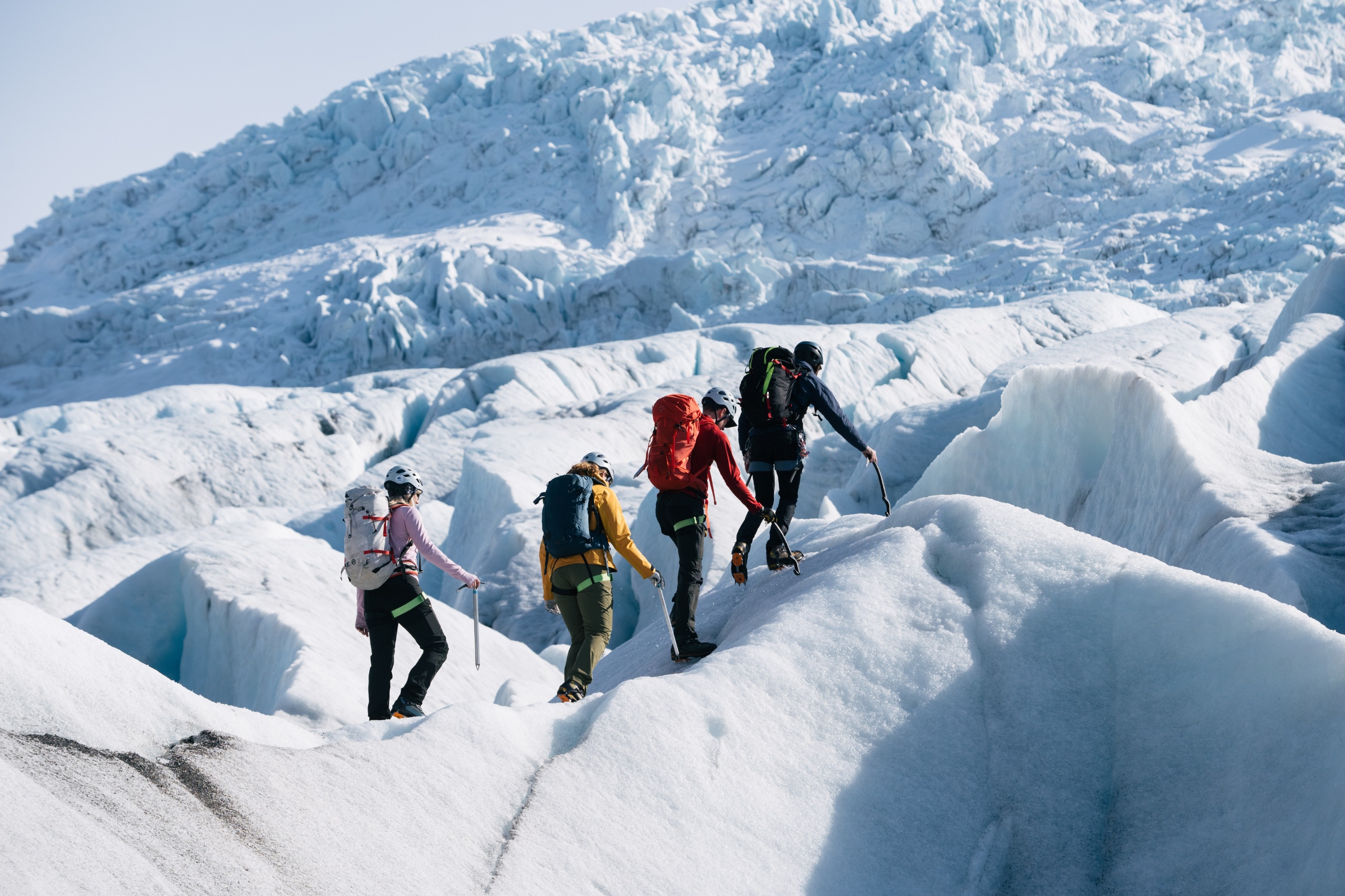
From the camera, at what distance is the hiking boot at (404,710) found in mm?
5242

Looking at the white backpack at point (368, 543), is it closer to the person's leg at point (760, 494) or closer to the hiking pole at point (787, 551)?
the person's leg at point (760, 494)

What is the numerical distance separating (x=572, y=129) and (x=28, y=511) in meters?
38.3

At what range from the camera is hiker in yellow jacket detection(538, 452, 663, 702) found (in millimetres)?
5250

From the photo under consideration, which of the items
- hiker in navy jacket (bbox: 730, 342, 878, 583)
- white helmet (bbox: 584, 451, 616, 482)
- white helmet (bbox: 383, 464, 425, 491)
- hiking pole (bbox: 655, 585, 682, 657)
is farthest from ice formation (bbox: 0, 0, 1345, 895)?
white helmet (bbox: 383, 464, 425, 491)

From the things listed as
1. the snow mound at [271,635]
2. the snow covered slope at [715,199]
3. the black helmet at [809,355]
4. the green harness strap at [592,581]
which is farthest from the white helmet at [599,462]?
the snow covered slope at [715,199]

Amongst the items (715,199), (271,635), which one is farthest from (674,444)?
(715,199)

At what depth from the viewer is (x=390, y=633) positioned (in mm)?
5359

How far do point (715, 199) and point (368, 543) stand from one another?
42.3 m

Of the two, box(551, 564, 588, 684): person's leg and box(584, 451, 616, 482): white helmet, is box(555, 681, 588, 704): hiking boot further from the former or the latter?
box(584, 451, 616, 482): white helmet

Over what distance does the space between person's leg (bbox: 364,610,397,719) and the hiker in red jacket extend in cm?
159

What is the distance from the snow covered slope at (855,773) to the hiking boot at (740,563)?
3.66 feet

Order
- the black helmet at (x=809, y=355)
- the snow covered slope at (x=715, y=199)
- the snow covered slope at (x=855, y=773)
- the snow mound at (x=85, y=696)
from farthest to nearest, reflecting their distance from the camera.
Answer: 1. the snow covered slope at (x=715, y=199)
2. the black helmet at (x=809, y=355)
3. the snow mound at (x=85, y=696)
4. the snow covered slope at (x=855, y=773)

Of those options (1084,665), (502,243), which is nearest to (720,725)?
(1084,665)

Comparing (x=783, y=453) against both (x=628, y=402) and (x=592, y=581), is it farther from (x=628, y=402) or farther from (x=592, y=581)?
(x=628, y=402)
